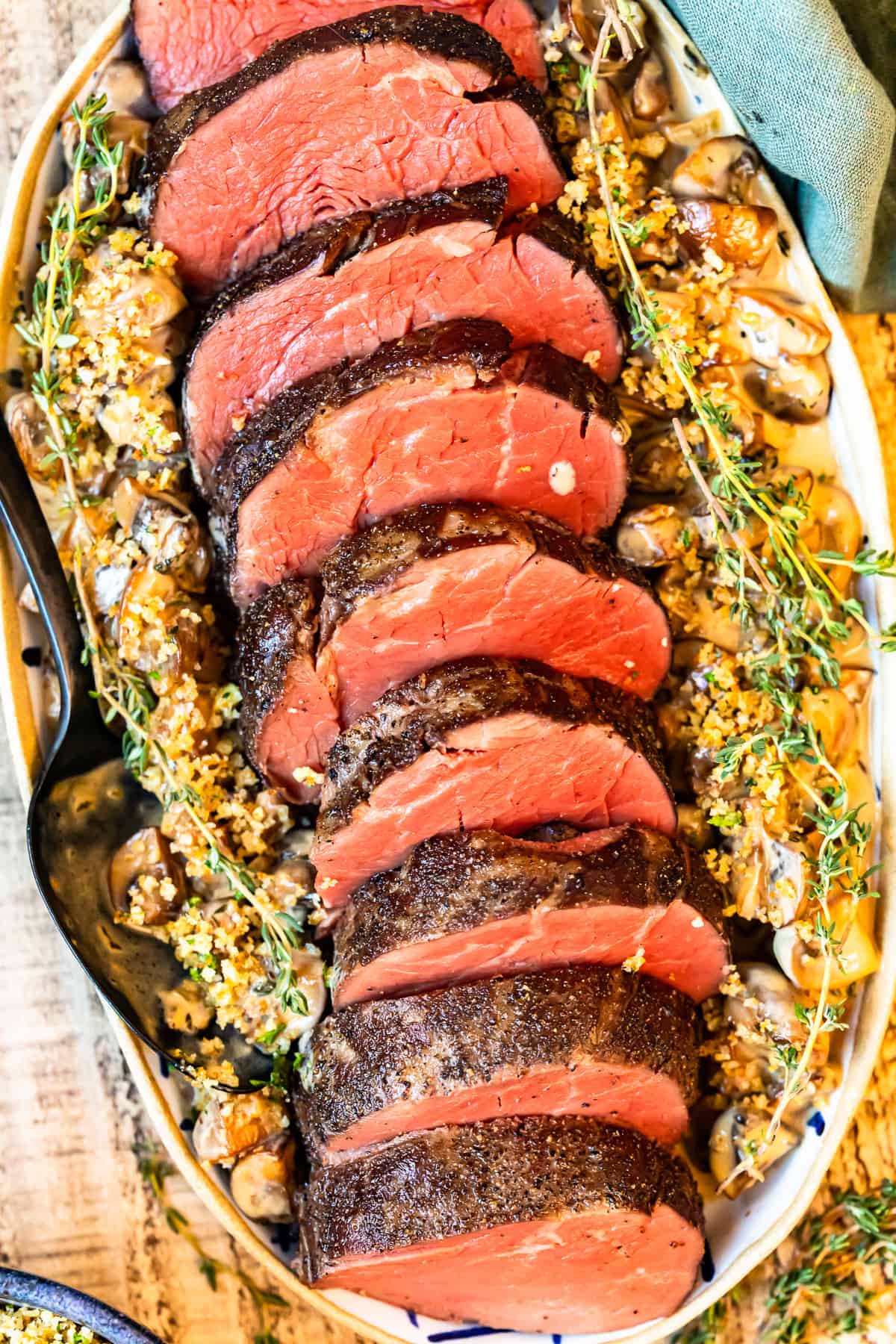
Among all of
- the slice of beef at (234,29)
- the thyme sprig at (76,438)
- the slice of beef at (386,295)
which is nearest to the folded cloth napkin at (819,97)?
the slice of beef at (234,29)

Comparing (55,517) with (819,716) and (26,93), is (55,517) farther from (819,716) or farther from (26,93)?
(819,716)

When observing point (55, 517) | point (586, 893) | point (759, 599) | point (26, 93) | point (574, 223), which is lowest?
point (586, 893)

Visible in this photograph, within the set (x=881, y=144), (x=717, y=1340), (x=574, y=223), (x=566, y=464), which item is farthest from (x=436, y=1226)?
(x=881, y=144)

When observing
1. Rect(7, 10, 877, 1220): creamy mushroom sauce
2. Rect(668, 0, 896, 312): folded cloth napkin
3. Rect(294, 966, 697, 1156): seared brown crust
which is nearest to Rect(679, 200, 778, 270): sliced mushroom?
Rect(7, 10, 877, 1220): creamy mushroom sauce

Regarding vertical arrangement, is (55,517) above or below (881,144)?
below

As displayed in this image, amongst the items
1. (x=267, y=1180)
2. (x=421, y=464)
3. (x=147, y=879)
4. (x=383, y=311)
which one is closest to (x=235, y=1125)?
(x=267, y=1180)

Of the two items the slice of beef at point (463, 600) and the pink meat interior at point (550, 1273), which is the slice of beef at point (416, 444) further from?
the pink meat interior at point (550, 1273)

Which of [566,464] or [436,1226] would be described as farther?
[566,464]
